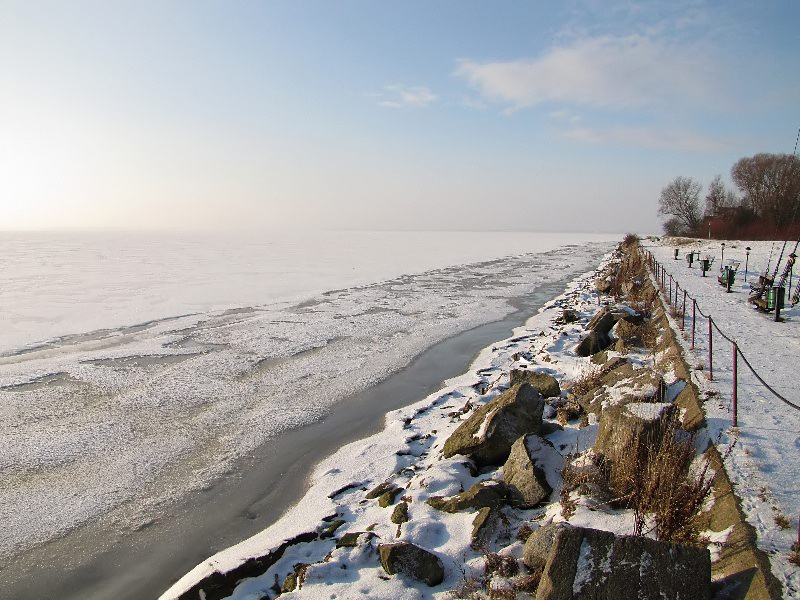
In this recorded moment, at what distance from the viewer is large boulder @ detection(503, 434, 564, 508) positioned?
5.47m

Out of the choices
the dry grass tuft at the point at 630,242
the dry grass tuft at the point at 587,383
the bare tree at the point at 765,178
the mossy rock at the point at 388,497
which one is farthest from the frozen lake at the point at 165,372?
the bare tree at the point at 765,178

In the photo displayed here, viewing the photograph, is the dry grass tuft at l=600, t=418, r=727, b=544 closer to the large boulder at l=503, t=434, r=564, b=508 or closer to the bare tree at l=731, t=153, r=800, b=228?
the large boulder at l=503, t=434, r=564, b=508

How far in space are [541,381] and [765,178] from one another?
62960 mm

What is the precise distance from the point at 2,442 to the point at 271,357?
602 cm

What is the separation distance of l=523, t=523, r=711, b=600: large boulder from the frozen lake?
Answer: 534 cm

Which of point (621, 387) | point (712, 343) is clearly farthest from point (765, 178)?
point (621, 387)

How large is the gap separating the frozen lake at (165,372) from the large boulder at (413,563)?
3.58 metres

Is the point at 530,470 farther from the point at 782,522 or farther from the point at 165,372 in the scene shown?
the point at 165,372

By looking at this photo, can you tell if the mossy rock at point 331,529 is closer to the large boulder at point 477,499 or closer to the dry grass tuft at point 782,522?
the large boulder at point 477,499

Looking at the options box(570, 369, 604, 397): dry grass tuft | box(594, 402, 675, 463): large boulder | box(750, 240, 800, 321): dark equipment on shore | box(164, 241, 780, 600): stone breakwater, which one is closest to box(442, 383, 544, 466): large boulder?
box(164, 241, 780, 600): stone breakwater

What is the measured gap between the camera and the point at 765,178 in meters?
56.5

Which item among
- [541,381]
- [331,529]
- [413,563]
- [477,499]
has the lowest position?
[331,529]

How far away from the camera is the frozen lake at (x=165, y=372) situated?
725 centimetres

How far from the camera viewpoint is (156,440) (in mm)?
8555
